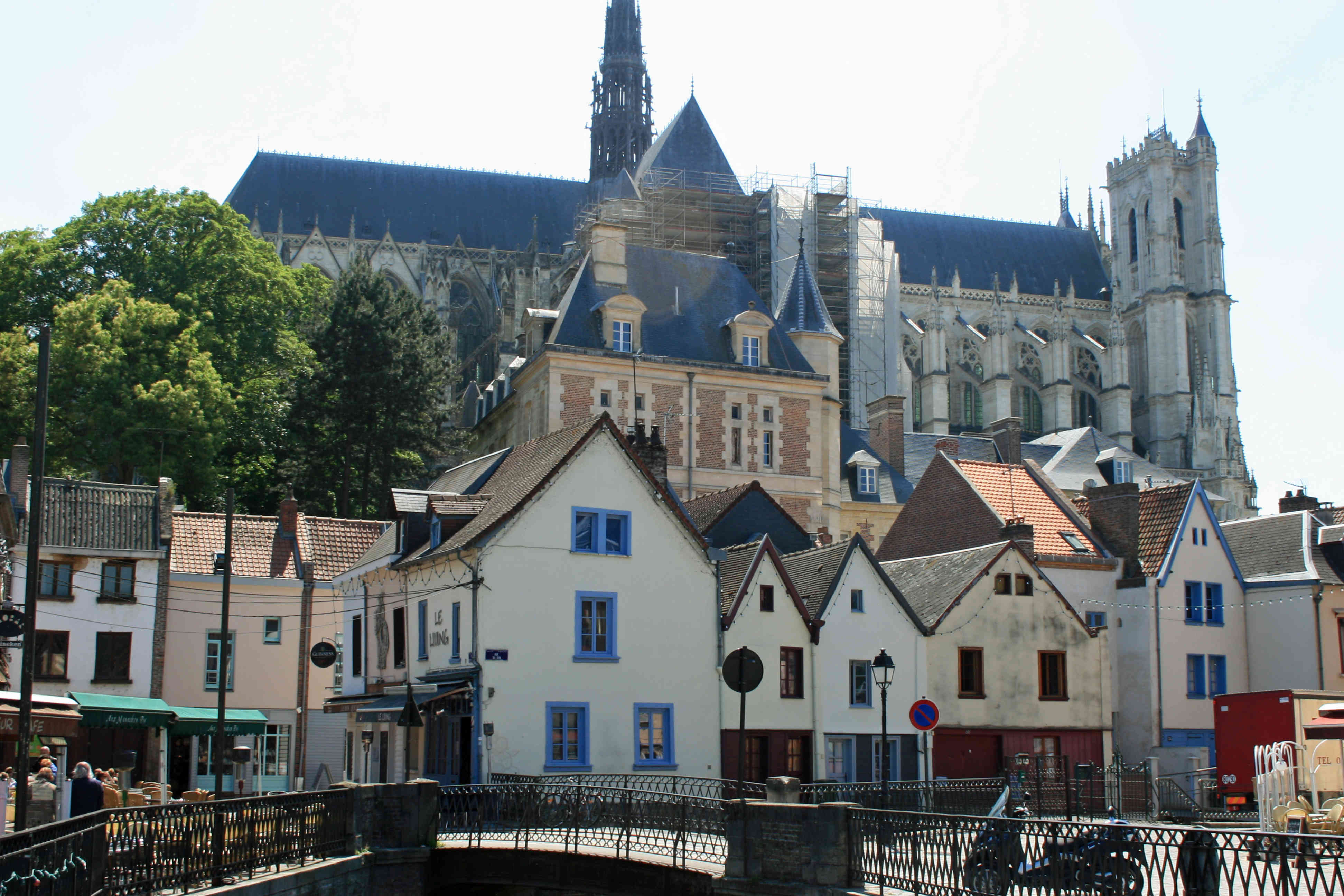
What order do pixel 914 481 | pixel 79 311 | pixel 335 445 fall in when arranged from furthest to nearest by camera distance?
1. pixel 914 481
2. pixel 335 445
3. pixel 79 311

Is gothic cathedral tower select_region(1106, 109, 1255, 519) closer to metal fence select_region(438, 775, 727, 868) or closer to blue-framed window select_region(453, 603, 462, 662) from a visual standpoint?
blue-framed window select_region(453, 603, 462, 662)

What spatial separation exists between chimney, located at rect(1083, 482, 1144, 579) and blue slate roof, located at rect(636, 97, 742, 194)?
103 ft

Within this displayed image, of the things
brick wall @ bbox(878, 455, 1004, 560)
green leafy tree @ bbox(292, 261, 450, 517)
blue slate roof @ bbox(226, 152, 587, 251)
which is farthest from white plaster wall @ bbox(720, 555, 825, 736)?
blue slate roof @ bbox(226, 152, 587, 251)

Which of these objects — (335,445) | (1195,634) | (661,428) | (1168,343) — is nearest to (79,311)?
(335,445)

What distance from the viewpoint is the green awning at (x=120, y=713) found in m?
28.9

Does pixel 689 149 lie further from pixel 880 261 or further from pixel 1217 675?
pixel 1217 675

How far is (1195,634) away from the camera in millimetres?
36969

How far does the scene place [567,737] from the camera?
27.7 meters

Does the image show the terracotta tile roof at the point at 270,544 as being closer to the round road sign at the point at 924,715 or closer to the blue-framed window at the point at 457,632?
the blue-framed window at the point at 457,632

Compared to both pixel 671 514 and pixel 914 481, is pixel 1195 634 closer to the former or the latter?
pixel 671 514

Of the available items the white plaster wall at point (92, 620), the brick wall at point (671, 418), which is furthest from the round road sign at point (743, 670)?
the brick wall at point (671, 418)

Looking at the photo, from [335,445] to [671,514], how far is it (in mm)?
23007

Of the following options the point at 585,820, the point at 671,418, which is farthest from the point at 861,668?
the point at 671,418

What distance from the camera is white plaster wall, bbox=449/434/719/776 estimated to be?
27328 mm
